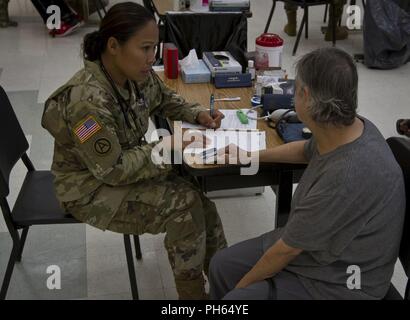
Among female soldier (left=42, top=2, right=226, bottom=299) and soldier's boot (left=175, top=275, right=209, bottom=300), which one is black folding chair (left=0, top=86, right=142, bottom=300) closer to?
female soldier (left=42, top=2, right=226, bottom=299)

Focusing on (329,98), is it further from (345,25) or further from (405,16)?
(345,25)

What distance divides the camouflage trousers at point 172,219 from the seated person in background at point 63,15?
13.1 feet

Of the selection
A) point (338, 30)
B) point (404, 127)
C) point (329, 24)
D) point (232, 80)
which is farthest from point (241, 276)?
point (338, 30)

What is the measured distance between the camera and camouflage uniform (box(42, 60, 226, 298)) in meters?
1.66

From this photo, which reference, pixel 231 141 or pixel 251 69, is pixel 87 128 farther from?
pixel 251 69

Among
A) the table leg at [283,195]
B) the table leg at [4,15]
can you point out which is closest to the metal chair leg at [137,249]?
the table leg at [283,195]

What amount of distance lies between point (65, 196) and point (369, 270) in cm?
105

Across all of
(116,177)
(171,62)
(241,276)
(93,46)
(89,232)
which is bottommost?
(89,232)

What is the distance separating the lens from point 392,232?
1363 mm

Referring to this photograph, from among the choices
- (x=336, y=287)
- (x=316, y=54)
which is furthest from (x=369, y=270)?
(x=316, y=54)

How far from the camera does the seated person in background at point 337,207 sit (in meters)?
1.29

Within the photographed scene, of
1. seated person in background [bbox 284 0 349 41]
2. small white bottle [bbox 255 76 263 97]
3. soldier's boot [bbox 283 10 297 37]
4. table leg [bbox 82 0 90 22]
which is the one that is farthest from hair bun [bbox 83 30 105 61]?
table leg [bbox 82 0 90 22]

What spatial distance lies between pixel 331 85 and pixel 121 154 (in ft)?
2.45

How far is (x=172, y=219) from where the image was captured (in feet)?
5.96
